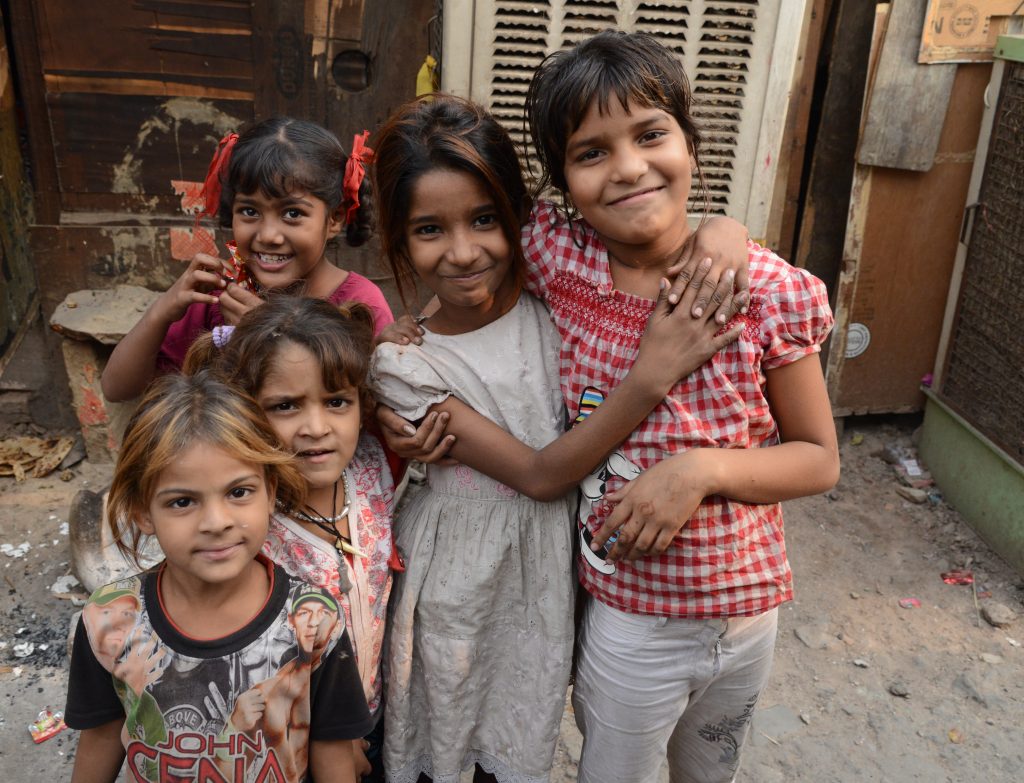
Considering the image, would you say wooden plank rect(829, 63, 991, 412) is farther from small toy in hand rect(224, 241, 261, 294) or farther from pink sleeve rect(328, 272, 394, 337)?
small toy in hand rect(224, 241, 261, 294)

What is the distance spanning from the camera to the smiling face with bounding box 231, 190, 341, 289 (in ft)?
6.05

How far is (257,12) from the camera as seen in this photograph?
3344 mm

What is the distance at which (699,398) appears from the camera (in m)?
1.53

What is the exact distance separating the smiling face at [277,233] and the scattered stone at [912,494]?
3.01m

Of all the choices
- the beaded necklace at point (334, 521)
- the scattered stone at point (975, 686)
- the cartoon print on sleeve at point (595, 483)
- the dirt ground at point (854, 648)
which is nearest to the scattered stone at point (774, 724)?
the dirt ground at point (854, 648)

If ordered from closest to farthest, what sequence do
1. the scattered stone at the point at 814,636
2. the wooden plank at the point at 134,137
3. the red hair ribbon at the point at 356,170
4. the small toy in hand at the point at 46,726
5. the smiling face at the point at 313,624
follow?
the smiling face at the point at 313,624 < the red hair ribbon at the point at 356,170 < the small toy in hand at the point at 46,726 < the scattered stone at the point at 814,636 < the wooden plank at the point at 134,137

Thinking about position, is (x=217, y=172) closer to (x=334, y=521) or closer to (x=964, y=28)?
(x=334, y=521)

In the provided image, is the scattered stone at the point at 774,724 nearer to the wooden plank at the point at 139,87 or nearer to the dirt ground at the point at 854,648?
the dirt ground at the point at 854,648

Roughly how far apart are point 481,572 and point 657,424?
1.43 feet

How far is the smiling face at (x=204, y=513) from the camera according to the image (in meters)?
1.41

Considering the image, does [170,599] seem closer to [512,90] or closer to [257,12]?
[512,90]

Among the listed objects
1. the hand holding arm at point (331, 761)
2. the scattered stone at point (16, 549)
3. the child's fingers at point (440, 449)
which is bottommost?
the scattered stone at point (16, 549)

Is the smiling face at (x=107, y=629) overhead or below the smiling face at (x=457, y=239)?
below

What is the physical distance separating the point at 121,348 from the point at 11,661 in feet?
5.04
